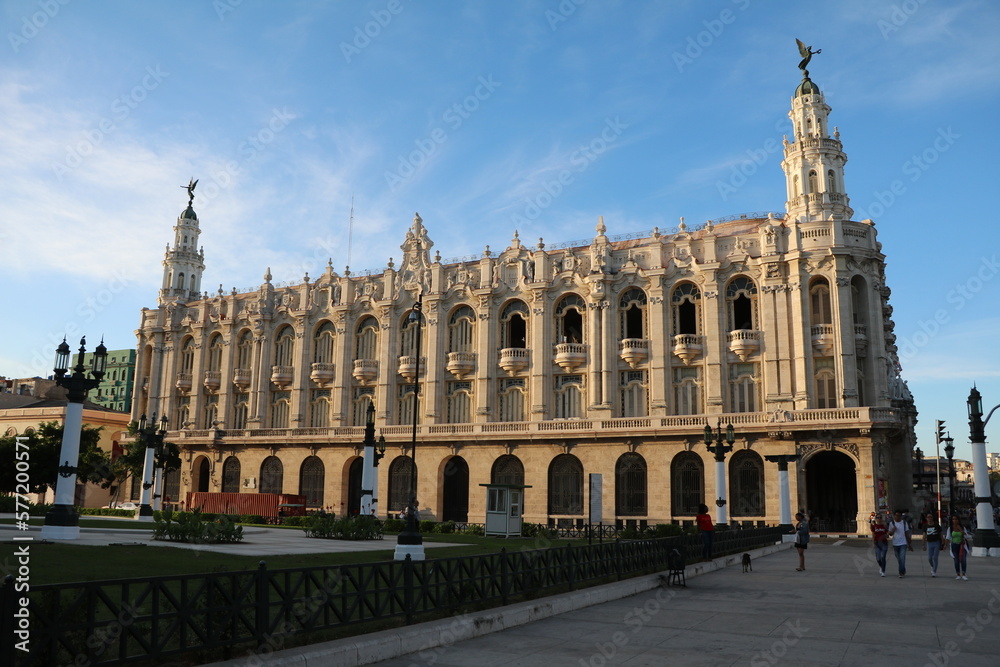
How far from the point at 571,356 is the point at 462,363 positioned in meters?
8.00

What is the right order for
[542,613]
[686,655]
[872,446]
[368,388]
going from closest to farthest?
[686,655] < [542,613] < [872,446] < [368,388]

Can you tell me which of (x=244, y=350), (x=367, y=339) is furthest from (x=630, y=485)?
(x=244, y=350)

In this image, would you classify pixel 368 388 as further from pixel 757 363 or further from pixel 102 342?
pixel 102 342

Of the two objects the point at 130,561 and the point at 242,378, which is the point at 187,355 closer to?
the point at 242,378

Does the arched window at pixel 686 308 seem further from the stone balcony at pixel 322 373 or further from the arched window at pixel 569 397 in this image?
the stone balcony at pixel 322 373

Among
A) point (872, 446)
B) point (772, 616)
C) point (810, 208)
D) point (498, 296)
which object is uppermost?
point (810, 208)

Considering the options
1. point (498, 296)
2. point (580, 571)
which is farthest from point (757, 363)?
point (580, 571)

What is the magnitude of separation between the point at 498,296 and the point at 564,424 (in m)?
10.3

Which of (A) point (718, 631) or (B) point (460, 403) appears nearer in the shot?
(A) point (718, 631)

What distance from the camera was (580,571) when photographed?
15992mm

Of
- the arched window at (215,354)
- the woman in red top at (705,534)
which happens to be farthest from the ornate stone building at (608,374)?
the woman in red top at (705,534)

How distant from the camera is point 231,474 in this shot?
62.0 metres

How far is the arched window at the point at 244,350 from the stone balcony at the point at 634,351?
1253 inches

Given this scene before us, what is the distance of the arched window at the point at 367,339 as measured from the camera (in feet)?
191
